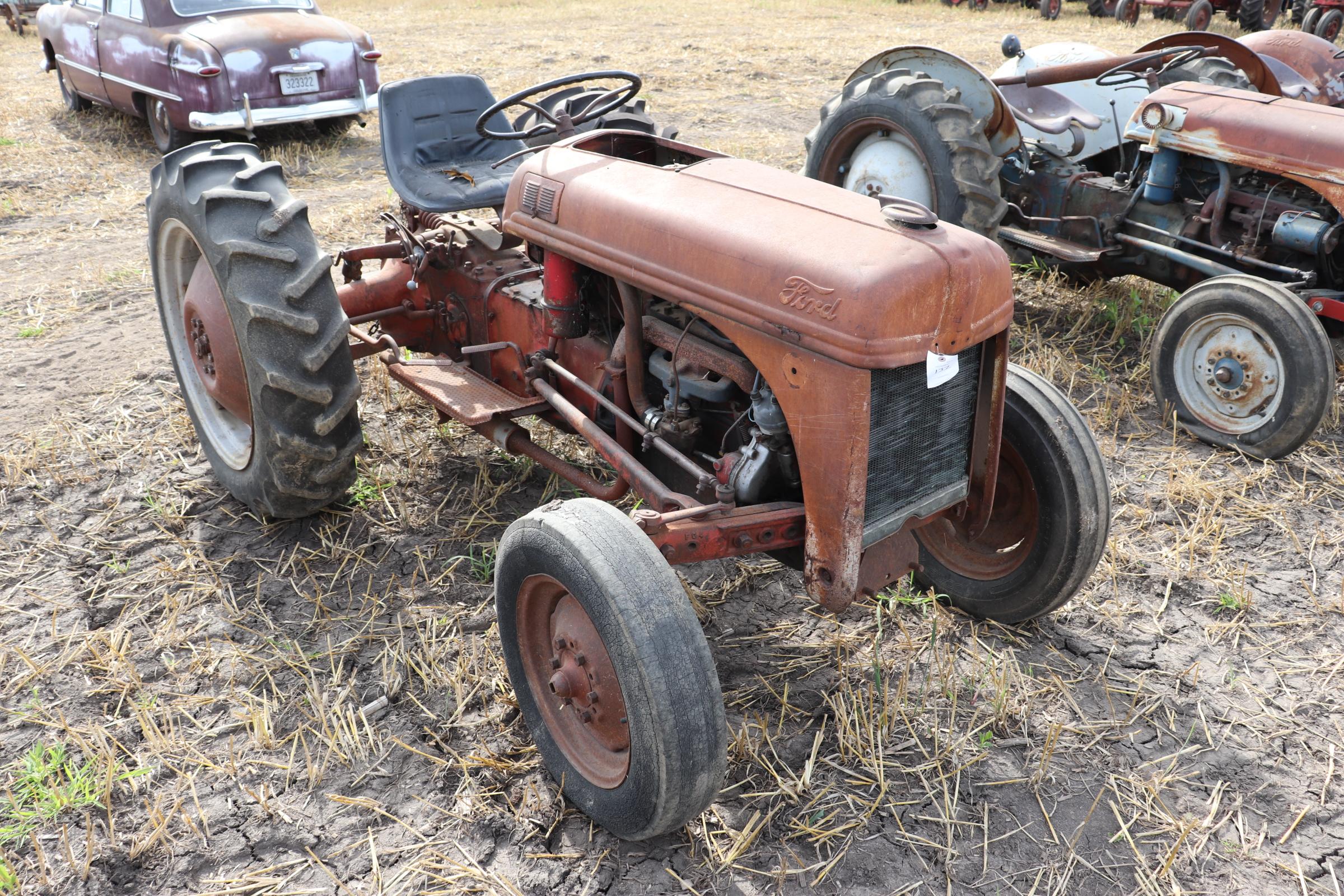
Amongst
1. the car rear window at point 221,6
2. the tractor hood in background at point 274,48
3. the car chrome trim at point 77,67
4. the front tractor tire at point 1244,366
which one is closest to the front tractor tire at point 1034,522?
the front tractor tire at point 1244,366

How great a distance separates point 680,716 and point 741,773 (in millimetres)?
594

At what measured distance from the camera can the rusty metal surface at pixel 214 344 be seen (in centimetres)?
347

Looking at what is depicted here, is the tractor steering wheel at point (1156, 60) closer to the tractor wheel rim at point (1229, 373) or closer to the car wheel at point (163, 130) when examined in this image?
the tractor wheel rim at point (1229, 373)

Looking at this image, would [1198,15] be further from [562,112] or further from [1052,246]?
[562,112]

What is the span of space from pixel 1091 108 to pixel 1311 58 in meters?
1.36

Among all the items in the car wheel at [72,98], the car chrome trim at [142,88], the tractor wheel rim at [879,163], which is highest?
the tractor wheel rim at [879,163]

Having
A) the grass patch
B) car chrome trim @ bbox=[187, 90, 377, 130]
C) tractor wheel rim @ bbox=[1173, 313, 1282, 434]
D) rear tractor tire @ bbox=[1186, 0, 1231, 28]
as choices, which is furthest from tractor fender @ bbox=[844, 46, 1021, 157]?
rear tractor tire @ bbox=[1186, 0, 1231, 28]

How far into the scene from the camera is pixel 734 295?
2.48 meters

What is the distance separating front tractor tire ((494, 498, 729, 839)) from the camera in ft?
7.29

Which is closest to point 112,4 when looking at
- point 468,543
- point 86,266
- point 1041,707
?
point 86,266

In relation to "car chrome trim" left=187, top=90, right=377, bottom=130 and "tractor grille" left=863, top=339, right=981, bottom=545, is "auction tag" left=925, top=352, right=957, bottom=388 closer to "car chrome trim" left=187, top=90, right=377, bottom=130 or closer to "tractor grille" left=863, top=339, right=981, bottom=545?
"tractor grille" left=863, top=339, right=981, bottom=545

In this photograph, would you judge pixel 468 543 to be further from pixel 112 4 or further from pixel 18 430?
pixel 112 4

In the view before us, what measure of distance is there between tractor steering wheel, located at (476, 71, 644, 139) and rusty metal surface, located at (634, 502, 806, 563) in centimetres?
170

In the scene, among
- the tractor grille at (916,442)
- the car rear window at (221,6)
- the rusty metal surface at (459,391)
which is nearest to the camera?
the tractor grille at (916,442)
